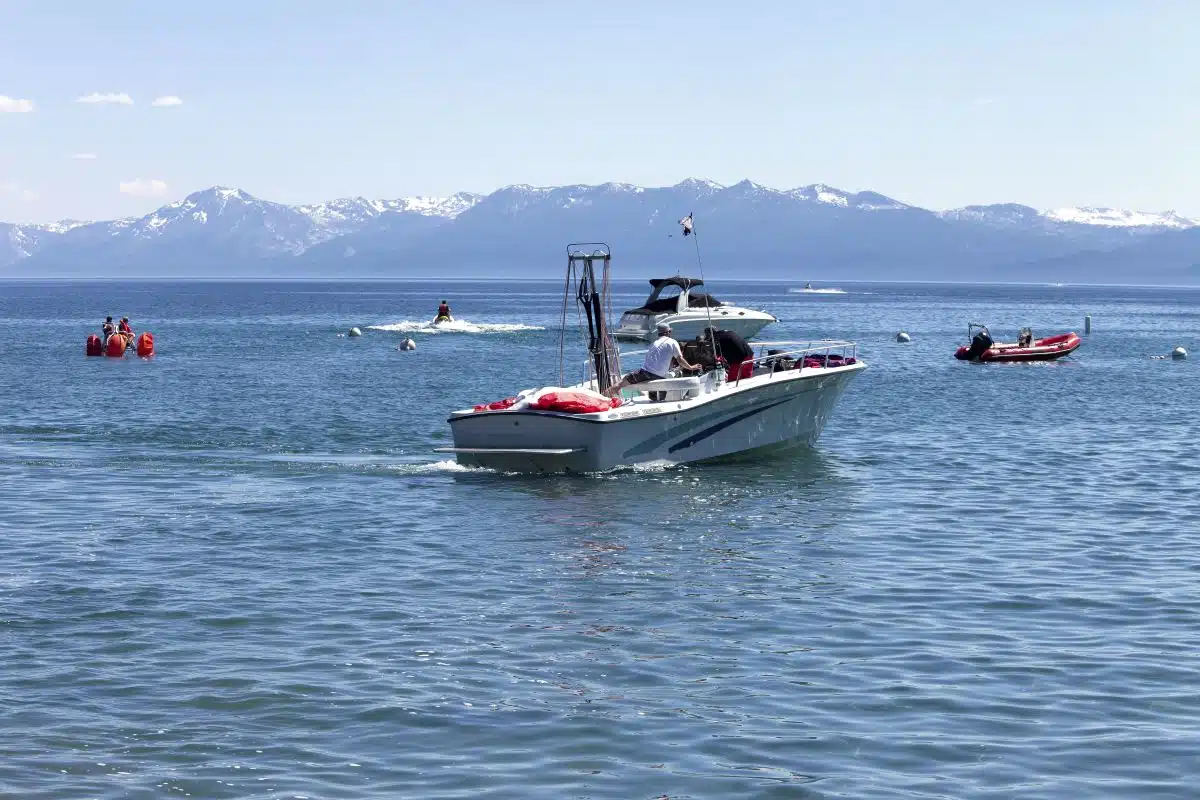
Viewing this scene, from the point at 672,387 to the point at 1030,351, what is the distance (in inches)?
1762

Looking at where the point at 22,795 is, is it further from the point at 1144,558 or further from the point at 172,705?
the point at 1144,558

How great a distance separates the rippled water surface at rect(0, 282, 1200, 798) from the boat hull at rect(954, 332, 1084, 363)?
1299 inches

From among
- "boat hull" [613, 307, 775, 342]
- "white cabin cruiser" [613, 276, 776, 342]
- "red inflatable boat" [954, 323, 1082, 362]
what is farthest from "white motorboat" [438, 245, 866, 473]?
"white cabin cruiser" [613, 276, 776, 342]

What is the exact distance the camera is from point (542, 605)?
17062 mm

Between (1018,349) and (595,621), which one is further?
(1018,349)

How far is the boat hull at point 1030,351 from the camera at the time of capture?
221 feet

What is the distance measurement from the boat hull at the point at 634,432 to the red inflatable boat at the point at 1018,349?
39218 mm

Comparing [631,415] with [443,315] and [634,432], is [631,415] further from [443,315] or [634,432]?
[443,315]

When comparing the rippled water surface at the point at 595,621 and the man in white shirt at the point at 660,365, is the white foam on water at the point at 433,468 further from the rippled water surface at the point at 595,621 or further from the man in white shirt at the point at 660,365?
the man in white shirt at the point at 660,365

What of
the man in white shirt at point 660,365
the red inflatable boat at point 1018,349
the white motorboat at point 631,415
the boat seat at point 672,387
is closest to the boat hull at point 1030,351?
the red inflatable boat at point 1018,349

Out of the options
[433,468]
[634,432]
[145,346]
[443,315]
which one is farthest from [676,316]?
[634,432]

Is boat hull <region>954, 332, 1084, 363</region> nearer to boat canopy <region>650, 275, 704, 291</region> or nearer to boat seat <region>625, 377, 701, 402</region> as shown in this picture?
boat canopy <region>650, 275, 704, 291</region>

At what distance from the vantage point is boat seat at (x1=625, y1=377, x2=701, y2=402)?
2788cm

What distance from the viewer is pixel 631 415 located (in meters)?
26.6
